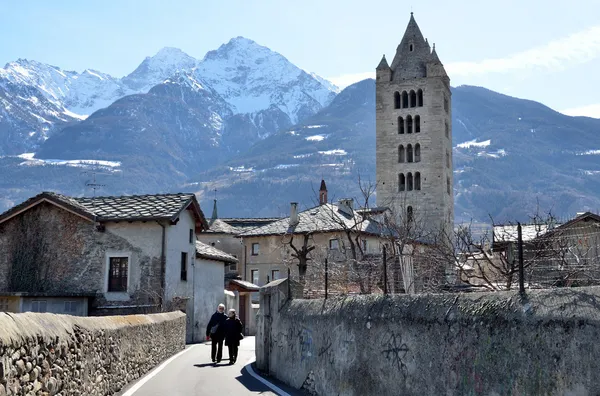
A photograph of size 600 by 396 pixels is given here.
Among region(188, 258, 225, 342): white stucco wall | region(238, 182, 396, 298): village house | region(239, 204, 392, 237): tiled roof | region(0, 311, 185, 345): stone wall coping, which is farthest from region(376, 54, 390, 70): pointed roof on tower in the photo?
region(0, 311, 185, 345): stone wall coping

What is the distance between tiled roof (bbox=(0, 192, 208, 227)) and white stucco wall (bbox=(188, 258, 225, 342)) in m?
4.70

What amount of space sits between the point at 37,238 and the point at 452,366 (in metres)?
27.9

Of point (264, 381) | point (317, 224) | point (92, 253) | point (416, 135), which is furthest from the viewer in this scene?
point (416, 135)

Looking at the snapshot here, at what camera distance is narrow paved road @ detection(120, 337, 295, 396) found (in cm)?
1548

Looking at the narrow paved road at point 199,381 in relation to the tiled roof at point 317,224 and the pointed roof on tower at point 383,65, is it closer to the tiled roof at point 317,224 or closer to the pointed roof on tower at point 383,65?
the tiled roof at point 317,224

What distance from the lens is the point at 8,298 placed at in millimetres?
29719

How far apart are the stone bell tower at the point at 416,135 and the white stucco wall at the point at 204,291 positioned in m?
43.0

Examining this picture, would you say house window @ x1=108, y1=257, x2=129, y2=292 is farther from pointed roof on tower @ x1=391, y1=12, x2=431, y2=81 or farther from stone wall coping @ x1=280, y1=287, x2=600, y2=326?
pointed roof on tower @ x1=391, y1=12, x2=431, y2=81

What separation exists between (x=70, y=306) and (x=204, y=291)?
30.9ft

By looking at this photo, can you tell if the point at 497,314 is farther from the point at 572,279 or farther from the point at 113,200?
the point at 113,200

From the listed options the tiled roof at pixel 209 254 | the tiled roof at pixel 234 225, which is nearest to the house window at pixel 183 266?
the tiled roof at pixel 209 254

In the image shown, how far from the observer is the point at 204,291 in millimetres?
40844

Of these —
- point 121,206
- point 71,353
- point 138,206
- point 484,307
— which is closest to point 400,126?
point 138,206

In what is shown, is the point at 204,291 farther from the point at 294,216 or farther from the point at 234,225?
the point at 234,225
